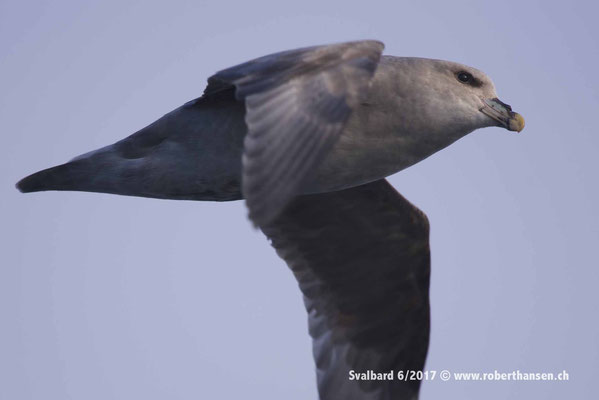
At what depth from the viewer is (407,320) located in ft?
25.7

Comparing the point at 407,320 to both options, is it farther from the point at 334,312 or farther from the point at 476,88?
the point at 476,88

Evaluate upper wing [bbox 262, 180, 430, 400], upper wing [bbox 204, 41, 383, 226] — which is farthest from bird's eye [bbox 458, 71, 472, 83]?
upper wing [bbox 262, 180, 430, 400]

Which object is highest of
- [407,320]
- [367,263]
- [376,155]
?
A: [376,155]

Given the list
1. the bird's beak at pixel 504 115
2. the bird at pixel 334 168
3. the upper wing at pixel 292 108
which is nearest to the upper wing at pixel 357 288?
the bird at pixel 334 168

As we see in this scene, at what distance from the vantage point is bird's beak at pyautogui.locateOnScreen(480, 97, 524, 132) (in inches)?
259

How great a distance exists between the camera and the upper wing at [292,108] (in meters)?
4.92

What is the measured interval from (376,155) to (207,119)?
3.69ft

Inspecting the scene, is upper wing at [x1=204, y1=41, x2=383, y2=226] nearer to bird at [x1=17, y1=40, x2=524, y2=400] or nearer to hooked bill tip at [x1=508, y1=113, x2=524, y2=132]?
bird at [x1=17, y1=40, x2=524, y2=400]

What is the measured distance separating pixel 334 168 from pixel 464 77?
1.19 metres

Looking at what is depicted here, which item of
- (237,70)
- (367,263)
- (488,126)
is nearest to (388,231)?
(367,263)

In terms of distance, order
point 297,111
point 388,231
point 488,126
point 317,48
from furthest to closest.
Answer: point 388,231, point 488,126, point 317,48, point 297,111

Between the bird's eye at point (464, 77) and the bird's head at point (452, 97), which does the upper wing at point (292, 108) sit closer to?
the bird's head at point (452, 97)

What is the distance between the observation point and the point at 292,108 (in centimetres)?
527

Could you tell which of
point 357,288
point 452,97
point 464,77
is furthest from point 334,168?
point 357,288
